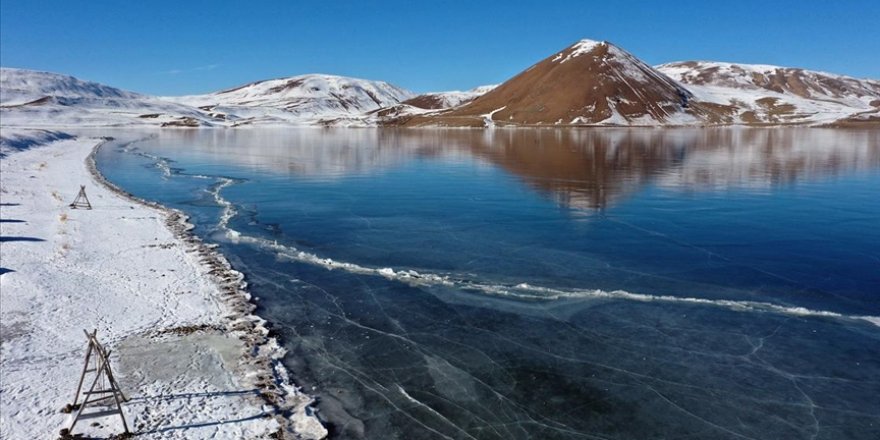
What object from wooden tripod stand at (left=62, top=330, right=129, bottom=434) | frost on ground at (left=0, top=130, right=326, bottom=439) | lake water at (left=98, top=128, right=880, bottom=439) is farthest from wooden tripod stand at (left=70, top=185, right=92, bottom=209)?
wooden tripod stand at (left=62, top=330, right=129, bottom=434)

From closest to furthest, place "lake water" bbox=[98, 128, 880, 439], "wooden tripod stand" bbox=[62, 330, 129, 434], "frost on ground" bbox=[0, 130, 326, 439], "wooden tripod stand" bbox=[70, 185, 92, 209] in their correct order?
"wooden tripod stand" bbox=[62, 330, 129, 434] → "frost on ground" bbox=[0, 130, 326, 439] → "lake water" bbox=[98, 128, 880, 439] → "wooden tripod stand" bbox=[70, 185, 92, 209]

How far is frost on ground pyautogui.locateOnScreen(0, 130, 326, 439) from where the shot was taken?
28.9 ft

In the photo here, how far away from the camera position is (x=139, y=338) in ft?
38.6

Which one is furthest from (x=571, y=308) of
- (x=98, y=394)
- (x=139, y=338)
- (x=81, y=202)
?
(x=81, y=202)

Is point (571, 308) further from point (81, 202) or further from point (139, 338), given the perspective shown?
point (81, 202)

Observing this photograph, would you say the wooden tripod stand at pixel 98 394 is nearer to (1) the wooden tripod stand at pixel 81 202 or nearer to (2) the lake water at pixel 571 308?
(2) the lake water at pixel 571 308

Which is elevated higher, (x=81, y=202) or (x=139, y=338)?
(x=81, y=202)

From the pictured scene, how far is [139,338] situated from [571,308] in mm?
9531

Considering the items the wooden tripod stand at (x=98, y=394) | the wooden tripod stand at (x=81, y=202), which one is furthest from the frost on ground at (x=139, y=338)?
the wooden tripod stand at (x=81, y=202)

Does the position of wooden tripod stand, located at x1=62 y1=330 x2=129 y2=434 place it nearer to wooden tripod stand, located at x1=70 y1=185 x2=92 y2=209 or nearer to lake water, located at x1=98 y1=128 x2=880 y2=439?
lake water, located at x1=98 y1=128 x2=880 y2=439

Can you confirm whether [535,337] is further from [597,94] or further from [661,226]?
[597,94]

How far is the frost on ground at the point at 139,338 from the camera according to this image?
28.9 ft

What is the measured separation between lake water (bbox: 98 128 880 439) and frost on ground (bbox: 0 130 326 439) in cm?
83

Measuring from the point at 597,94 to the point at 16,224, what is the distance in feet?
621
